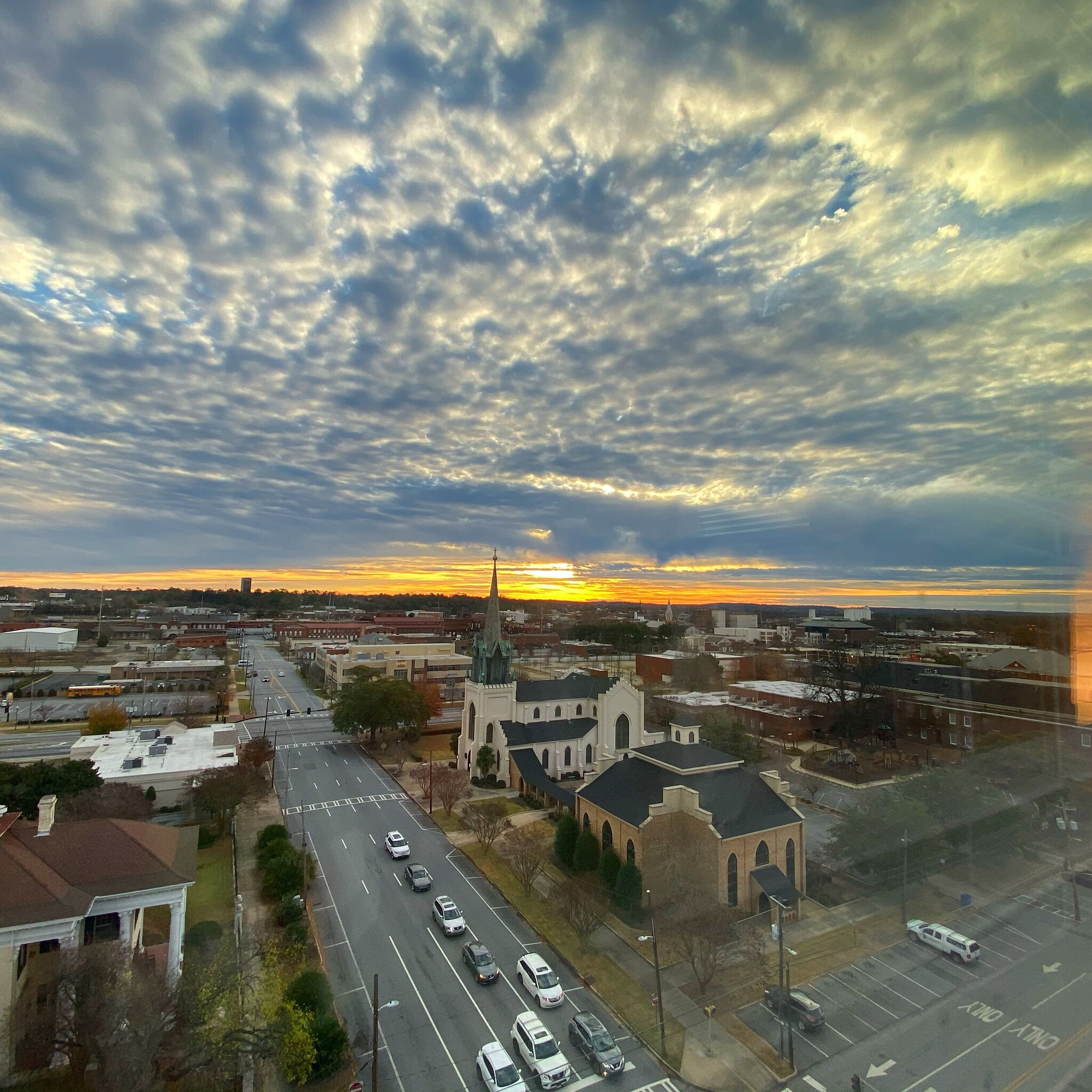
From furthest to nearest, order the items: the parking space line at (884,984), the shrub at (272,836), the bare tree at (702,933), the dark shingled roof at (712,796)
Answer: the shrub at (272,836), the dark shingled roof at (712,796), the bare tree at (702,933), the parking space line at (884,984)

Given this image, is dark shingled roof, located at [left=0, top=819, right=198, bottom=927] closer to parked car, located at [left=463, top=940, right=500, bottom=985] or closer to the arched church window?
parked car, located at [left=463, top=940, right=500, bottom=985]

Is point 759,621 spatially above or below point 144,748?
above

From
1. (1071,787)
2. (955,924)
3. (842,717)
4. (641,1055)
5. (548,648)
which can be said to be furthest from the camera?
(548,648)

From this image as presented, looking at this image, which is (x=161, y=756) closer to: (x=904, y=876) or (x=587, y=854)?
(x=587, y=854)

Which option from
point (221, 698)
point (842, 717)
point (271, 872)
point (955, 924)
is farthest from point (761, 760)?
point (221, 698)

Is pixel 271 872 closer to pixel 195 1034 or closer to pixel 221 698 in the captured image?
pixel 195 1034

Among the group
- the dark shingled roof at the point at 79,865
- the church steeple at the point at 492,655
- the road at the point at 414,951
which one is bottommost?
the road at the point at 414,951

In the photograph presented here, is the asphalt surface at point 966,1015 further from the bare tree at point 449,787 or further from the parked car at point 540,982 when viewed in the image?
the bare tree at point 449,787

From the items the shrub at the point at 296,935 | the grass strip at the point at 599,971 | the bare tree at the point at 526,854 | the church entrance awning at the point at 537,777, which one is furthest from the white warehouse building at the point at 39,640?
the grass strip at the point at 599,971
